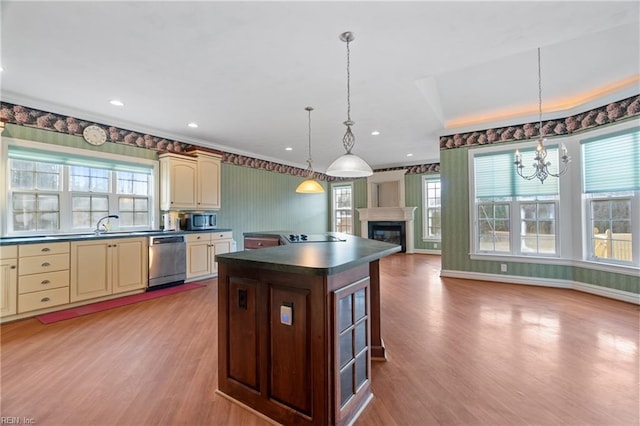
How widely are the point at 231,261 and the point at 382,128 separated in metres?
3.95

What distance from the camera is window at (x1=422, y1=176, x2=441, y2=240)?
838 centimetres

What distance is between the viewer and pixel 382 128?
A: 4.95 metres

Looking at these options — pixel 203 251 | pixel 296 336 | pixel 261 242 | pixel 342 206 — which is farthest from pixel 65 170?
pixel 342 206

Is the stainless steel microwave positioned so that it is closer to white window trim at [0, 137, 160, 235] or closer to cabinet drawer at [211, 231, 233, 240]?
cabinet drawer at [211, 231, 233, 240]

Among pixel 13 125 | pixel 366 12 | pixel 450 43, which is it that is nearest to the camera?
pixel 366 12

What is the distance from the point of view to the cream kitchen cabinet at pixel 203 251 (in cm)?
499

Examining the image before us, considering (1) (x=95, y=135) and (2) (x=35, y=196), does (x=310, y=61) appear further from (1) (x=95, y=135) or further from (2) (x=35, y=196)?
(2) (x=35, y=196)

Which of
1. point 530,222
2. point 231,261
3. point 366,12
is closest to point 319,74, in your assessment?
point 366,12

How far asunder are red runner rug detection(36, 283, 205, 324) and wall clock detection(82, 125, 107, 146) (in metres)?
2.31

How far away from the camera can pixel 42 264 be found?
338cm

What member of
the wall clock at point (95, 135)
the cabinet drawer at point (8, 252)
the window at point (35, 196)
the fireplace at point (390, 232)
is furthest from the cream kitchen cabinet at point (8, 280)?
the fireplace at point (390, 232)

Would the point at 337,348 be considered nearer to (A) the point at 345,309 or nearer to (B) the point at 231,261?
(A) the point at 345,309

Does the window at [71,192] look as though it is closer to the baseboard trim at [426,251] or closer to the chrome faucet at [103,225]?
the chrome faucet at [103,225]

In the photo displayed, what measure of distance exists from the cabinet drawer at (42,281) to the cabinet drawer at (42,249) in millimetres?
252
